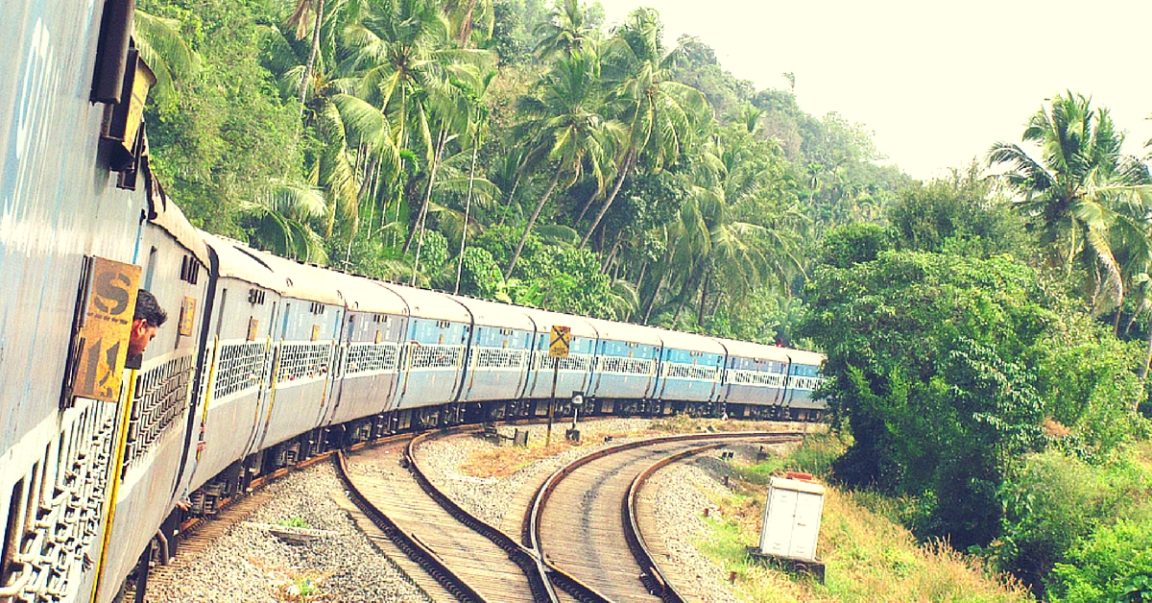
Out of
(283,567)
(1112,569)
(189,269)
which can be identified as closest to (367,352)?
(283,567)

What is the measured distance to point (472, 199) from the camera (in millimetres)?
51531

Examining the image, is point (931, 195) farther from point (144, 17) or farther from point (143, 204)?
point (143, 204)

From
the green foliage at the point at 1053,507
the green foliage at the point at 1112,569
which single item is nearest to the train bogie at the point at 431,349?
the green foliage at the point at 1053,507

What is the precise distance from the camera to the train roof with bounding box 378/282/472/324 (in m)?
25.6

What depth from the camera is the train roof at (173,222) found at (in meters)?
6.88

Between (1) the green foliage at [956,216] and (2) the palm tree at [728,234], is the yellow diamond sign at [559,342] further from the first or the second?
(2) the palm tree at [728,234]

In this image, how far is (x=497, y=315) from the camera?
3200 cm

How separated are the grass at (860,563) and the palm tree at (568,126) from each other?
23.6m

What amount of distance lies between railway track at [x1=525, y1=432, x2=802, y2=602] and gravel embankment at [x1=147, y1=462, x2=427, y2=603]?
2199 millimetres

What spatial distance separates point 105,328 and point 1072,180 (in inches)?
1525

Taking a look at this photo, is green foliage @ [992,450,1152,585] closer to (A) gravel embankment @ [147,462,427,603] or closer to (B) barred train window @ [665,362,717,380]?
(A) gravel embankment @ [147,462,427,603]

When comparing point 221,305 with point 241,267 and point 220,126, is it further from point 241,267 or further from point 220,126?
point 220,126

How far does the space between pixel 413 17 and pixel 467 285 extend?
38.6 feet

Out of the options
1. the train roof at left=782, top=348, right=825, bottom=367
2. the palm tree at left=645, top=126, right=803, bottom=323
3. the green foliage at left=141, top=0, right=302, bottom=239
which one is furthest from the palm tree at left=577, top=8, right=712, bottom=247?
the green foliage at left=141, top=0, right=302, bottom=239
